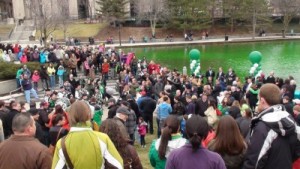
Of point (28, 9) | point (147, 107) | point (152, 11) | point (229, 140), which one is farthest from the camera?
point (28, 9)

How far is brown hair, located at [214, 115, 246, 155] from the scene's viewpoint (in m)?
4.81

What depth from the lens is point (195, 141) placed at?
4.07m

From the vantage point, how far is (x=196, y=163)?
13.3 feet

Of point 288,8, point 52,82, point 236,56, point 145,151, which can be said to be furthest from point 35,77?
point 288,8

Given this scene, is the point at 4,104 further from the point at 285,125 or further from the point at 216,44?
the point at 216,44

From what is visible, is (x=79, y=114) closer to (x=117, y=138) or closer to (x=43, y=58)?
(x=117, y=138)

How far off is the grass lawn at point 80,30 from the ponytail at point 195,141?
5447 cm

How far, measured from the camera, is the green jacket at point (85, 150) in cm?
429

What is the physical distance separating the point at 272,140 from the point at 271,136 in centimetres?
4

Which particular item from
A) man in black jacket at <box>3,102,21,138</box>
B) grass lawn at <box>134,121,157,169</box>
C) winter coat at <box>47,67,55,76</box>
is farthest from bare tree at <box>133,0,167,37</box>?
man in black jacket at <box>3,102,21,138</box>

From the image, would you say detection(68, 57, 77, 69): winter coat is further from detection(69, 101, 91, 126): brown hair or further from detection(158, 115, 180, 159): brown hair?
detection(69, 101, 91, 126): brown hair

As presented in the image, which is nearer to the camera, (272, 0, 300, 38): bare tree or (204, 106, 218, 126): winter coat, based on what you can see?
(204, 106, 218, 126): winter coat

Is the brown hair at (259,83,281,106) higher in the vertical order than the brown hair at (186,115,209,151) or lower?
higher

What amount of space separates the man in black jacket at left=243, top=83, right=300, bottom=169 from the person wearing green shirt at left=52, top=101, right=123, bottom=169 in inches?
57.7
